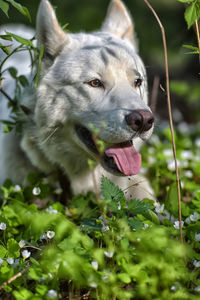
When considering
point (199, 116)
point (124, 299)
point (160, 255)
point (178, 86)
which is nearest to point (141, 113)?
point (160, 255)

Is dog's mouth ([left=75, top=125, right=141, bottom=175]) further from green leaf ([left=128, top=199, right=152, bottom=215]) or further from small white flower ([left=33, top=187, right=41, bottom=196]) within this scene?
green leaf ([left=128, top=199, right=152, bottom=215])

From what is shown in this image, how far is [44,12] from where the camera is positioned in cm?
291

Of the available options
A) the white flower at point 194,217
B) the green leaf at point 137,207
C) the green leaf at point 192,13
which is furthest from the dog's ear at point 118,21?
the green leaf at point 137,207

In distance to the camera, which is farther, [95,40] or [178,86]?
[178,86]

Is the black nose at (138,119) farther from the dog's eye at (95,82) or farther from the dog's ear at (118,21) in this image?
the dog's ear at (118,21)

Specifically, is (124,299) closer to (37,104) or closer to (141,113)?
(141,113)

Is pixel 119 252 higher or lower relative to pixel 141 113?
lower

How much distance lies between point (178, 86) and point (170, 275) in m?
3.31

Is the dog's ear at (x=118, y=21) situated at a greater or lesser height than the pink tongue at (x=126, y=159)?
greater

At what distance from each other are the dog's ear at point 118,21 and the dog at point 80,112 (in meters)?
0.25

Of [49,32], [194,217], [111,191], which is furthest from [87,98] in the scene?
[194,217]

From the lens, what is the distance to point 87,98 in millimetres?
2834

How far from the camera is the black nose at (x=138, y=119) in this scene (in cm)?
247

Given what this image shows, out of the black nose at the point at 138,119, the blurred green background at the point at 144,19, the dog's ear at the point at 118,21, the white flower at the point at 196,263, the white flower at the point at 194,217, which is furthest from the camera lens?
the blurred green background at the point at 144,19
